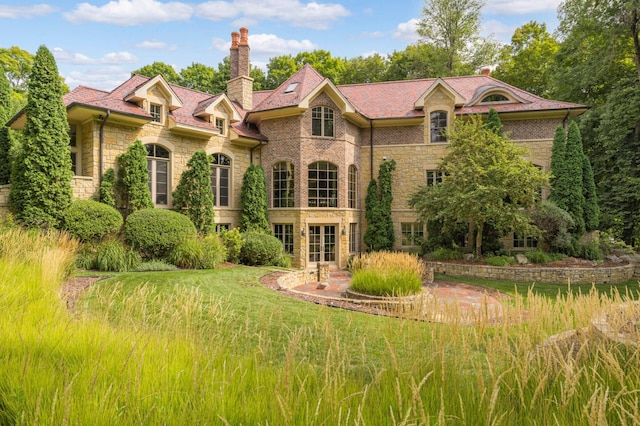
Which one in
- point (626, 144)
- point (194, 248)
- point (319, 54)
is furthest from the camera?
point (319, 54)

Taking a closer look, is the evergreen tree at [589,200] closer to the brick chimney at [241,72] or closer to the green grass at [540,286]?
the green grass at [540,286]

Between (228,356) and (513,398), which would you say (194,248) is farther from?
(513,398)

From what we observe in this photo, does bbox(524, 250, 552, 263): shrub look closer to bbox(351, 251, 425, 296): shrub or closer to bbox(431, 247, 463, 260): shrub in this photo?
bbox(431, 247, 463, 260): shrub

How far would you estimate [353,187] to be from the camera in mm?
20656

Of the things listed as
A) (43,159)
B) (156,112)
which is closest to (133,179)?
(43,159)

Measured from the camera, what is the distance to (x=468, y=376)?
258 cm

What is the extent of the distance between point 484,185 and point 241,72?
558 inches

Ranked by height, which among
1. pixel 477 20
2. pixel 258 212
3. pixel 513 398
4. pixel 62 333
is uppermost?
pixel 477 20

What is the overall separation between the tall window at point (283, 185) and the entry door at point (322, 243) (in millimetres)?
1791

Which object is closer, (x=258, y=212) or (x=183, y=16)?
(x=183, y=16)

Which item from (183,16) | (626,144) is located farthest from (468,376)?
(626,144)

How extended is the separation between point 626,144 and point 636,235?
16.1 feet

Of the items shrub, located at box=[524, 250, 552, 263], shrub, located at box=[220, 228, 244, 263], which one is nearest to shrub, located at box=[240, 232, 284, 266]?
shrub, located at box=[220, 228, 244, 263]

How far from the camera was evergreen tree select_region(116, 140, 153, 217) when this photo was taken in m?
14.1
